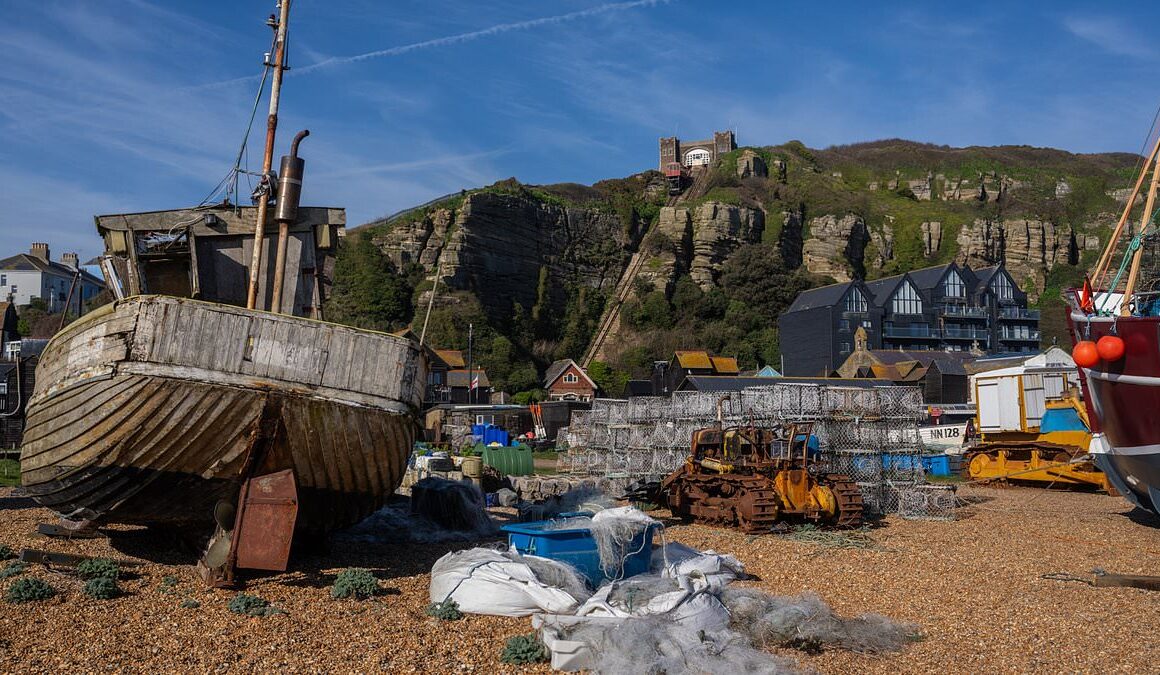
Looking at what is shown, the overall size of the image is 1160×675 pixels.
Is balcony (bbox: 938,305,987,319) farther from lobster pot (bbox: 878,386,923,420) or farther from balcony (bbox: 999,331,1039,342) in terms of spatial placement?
lobster pot (bbox: 878,386,923,420)

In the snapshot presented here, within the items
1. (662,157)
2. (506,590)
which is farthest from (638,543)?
(662,157)

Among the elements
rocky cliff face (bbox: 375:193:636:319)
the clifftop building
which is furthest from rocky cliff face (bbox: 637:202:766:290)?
the clifftop building

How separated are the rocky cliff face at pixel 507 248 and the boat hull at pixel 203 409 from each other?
73266mm

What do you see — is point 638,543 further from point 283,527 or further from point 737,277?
point 737,277

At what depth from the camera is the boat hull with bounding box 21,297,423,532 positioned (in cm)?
894

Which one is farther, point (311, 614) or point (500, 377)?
point (500, 377)

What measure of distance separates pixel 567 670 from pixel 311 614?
2.89 metres

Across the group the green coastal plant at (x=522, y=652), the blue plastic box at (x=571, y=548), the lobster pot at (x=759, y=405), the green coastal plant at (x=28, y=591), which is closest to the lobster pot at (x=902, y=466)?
the lobster pot at (x=759, y=405)

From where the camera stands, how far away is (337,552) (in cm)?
1217

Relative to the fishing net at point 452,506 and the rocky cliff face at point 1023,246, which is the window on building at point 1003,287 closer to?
the rocky cliff face at point 1023,246

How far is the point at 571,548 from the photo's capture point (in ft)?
31.3

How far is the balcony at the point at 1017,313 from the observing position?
8512cm

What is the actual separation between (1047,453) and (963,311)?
61.1m

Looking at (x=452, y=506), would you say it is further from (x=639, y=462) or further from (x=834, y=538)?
(x=639, y=462)
